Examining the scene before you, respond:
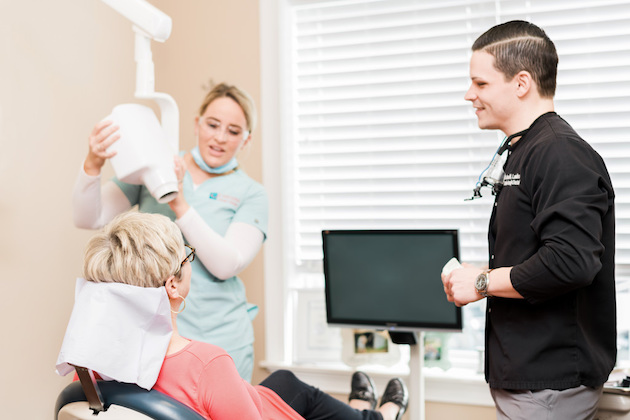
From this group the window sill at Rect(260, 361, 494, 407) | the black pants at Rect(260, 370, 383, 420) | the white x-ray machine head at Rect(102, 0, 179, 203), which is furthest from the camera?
the window sill at Rect(260, 361, 494, 407)

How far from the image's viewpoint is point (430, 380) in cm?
258

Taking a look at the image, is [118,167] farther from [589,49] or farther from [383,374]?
[589,49]

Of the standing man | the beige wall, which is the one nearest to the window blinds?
the beige wall

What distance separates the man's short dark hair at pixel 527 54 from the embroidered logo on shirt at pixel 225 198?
3.29 feet

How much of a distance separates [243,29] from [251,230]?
1.21m

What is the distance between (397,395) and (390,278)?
0.47 m

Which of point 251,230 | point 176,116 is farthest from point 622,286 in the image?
point 176,116

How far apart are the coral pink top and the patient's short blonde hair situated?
181 millimetres

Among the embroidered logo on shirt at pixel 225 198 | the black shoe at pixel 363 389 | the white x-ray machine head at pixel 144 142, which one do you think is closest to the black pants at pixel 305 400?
the black shoe at pixel 363 389

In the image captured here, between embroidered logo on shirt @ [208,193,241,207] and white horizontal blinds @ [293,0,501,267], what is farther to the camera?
white horizontal blinds @ [293,0,501,267]

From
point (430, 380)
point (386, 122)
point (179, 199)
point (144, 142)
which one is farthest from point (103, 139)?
point (430, 380)

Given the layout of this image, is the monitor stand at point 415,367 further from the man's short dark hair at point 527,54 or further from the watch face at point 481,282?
the man's short dark hair at point 527,54

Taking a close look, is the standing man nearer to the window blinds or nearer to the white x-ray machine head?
the white x-ray machine head

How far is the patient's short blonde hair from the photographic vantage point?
1.34 metres
